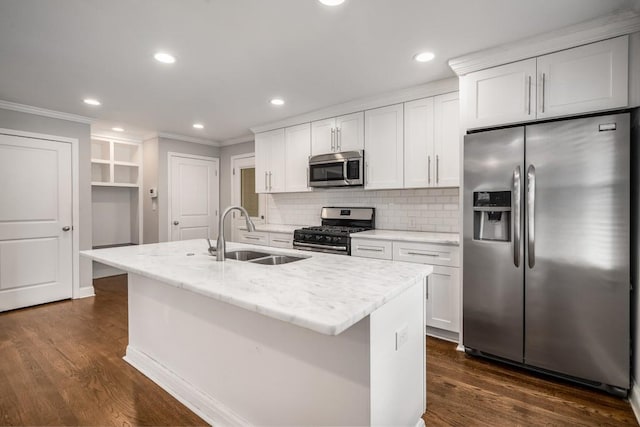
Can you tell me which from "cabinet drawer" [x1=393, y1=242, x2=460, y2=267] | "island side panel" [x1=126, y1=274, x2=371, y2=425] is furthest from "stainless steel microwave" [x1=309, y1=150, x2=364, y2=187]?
"island side panel" [x1=126, y1=274, x2=371, y2=425]

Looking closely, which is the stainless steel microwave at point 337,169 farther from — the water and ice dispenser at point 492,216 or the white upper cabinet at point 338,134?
the water and ice dispenser at point 492,216

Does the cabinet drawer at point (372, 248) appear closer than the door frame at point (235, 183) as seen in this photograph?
Yes

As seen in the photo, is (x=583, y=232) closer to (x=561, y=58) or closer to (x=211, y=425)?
(x=561, y=58)

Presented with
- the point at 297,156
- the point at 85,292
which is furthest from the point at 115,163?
the point at 297,156

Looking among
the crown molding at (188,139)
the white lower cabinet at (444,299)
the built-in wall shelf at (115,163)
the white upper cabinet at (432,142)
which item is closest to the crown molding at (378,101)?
the white upper cabinet at (432,142)

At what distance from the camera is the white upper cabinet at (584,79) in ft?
6.58

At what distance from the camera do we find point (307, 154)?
4.16 meters

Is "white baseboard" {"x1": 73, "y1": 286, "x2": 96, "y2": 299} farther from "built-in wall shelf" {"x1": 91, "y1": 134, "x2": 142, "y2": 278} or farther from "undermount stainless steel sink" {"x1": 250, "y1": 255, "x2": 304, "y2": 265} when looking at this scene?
"undermount stainless steel sink" {"x1": 250, "y1": 255, "x2": 304, "y2": 265}

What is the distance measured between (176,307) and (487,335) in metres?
2.25

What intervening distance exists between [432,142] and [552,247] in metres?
1.41

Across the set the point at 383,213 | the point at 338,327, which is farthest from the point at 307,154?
the point at 338,327

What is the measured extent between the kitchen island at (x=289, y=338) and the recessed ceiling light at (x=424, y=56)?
171cm

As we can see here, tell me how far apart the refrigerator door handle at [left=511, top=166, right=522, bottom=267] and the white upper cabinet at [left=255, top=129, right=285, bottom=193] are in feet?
9.52

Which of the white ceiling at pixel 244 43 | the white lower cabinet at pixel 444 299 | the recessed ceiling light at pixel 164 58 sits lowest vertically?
the white lower cabinet at pixel 444 299
